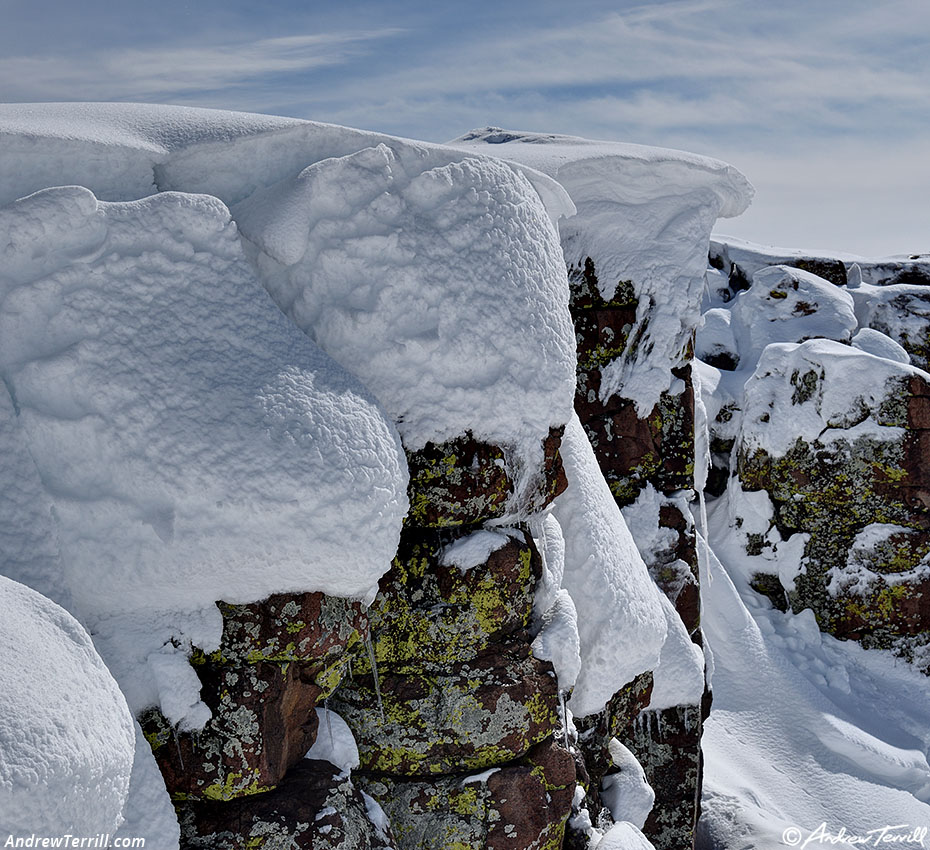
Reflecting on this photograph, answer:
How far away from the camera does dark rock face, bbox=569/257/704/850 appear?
6324mm

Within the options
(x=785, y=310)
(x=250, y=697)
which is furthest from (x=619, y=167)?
(x=785, y=310)

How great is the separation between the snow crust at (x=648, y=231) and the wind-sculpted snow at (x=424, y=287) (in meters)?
1.94

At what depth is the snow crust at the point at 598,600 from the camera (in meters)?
4.00

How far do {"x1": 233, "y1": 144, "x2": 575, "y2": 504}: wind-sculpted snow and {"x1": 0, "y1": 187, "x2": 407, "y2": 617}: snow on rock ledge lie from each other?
29 cm

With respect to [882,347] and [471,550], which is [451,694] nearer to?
[471,550]

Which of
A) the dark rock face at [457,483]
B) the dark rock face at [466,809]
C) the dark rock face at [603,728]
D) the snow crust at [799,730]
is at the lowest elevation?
the snow crust at [799,730]

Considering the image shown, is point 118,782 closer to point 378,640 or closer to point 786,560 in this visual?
point 378,640

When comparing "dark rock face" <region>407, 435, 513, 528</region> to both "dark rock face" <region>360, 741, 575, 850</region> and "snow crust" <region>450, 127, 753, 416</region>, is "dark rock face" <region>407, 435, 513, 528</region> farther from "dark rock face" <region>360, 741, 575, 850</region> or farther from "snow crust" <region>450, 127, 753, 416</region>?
"snow crust" <region>450, 127, 753, 416</region>

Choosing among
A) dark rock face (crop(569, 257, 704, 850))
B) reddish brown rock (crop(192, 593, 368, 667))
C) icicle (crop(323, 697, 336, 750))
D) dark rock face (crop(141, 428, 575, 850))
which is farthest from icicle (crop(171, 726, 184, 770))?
dark rock face (crop(569, 257, 704, 850))

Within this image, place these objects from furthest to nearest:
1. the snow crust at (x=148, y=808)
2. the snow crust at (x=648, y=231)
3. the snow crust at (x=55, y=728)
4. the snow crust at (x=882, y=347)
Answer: the snow crust at (x=882, y=347) → the snow crust at (x=648, y=231) → the snow crust at (x=148, y=808) → the snow crust at (x=55, y=728)

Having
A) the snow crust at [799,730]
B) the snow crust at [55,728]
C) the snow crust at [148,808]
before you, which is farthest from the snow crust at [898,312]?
the snow crust at [55,728]

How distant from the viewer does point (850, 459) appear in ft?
35.1

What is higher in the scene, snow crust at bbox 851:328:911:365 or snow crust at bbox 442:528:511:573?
snow crust at bbox 442:528:511:573

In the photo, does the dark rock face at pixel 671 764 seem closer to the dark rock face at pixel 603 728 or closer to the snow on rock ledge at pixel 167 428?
the dark rock face at pixel 603 728
